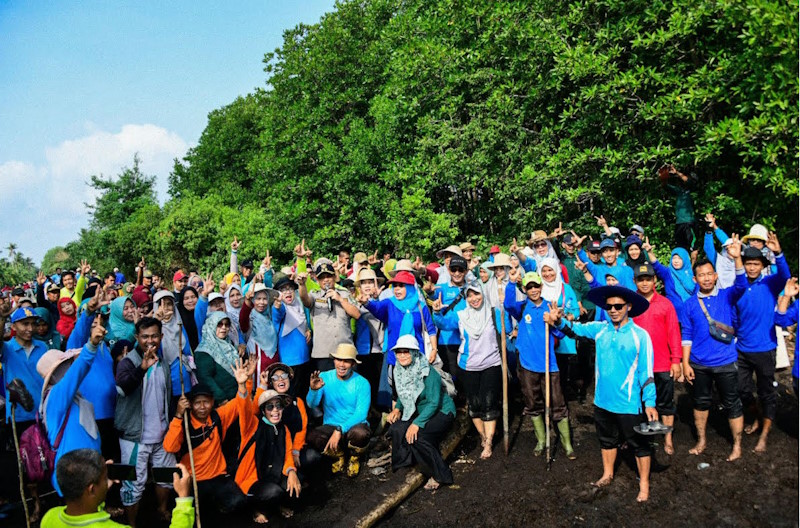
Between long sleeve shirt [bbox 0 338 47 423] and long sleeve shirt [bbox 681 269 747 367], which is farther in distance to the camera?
long sleeve shirt [bbox 681 269 747 367]

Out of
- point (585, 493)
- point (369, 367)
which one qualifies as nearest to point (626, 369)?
point (585, 493)

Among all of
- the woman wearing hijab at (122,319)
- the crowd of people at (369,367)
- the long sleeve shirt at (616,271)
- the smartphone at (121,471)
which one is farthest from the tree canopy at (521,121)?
the smartphone at (121,471)

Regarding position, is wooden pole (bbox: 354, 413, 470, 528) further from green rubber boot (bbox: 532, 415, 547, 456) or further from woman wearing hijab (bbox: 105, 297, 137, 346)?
woman wearing hijab (bbox: 105, 297, 137, 346)

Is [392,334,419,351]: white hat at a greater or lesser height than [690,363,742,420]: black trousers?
greater

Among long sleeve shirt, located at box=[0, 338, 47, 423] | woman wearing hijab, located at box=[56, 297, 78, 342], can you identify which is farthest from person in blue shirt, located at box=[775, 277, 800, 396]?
woman wearing hijab, located at box=[56, 297, 78, 342]

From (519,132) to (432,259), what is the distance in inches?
165

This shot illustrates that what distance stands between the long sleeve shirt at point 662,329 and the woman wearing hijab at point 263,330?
4286 mm

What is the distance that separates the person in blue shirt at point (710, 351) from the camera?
19.0 ft

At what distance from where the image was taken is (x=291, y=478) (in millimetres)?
5480

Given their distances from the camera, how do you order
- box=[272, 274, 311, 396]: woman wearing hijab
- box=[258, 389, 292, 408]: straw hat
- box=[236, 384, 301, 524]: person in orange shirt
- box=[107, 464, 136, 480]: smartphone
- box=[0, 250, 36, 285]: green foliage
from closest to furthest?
box=[107, 464, 136, 480]: smartphone
box=[236, 384, 301, 524]: person in orange shirt
box=[258, 389, 292, 408]: straw hat
box=[272, 274, 311, 396]: woman wearing hijab
box=[0, 250, 36, 285]: green foliage

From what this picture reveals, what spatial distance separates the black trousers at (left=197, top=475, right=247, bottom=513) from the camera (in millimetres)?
5219

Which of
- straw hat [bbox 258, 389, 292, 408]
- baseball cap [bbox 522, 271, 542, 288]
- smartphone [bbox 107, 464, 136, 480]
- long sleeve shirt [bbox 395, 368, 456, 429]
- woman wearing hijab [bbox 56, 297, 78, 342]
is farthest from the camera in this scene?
woman wearing hijab [bbox 56, 297, 78, 342]

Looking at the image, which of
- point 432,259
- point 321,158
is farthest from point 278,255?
point 432,259

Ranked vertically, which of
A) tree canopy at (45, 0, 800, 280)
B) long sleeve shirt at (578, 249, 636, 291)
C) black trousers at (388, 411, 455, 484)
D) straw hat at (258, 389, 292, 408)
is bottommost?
black trousers at (388, 411, 455, 484)
